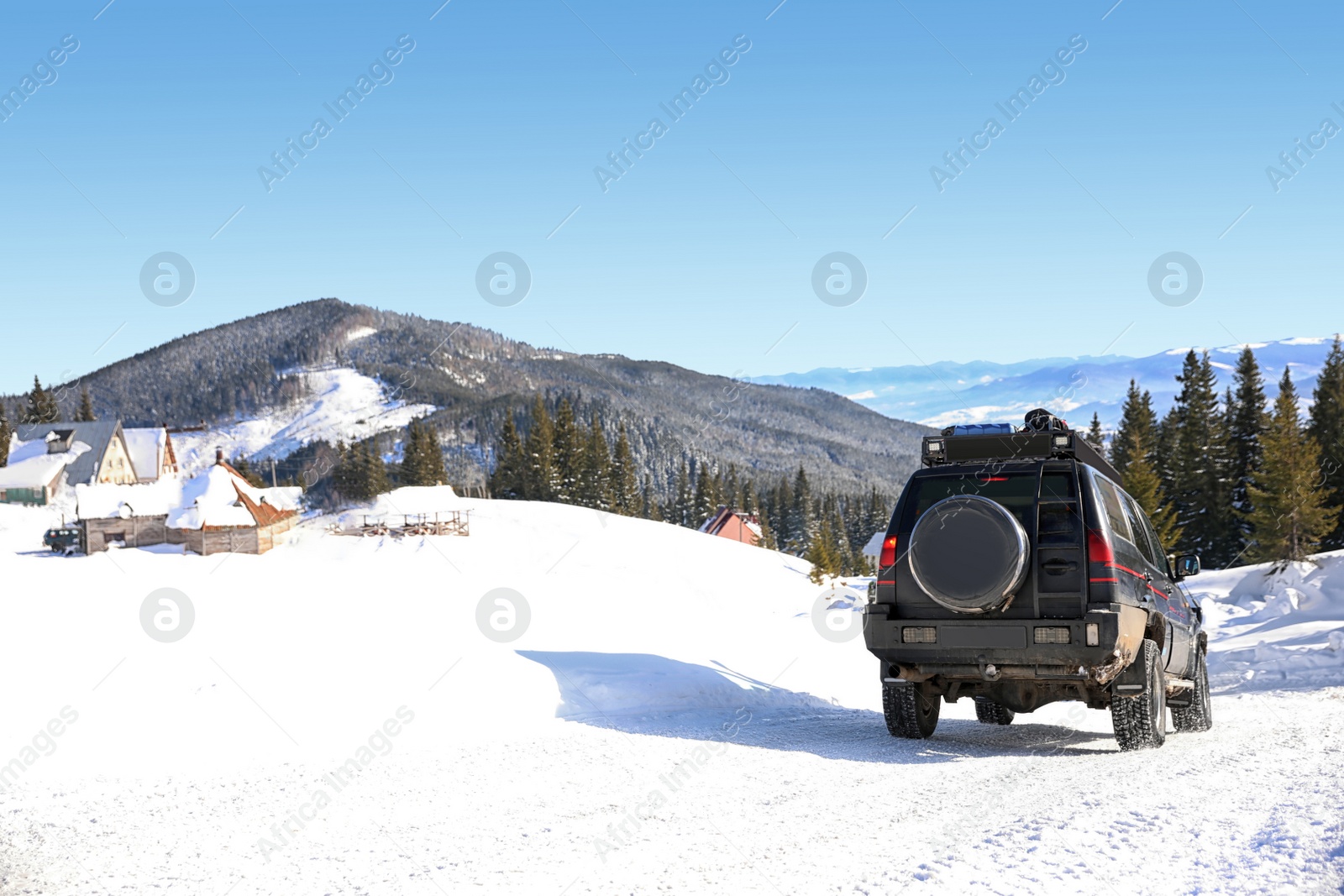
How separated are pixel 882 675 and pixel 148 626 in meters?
13.3

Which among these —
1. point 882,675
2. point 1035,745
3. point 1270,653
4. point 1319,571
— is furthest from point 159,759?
point 1319,571

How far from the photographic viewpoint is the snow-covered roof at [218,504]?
42.8 m

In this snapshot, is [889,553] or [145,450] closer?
[889,553]

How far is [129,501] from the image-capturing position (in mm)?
44781

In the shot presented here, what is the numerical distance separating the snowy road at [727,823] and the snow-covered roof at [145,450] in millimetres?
95407

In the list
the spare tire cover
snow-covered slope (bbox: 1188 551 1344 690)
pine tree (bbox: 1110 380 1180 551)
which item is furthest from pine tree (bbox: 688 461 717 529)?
the spare tire cover

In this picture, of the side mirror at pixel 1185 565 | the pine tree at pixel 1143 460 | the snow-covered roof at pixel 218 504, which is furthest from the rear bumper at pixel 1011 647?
the pine tree at pixel 1143 460

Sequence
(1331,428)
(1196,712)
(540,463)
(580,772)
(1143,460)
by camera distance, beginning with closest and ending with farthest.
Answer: (580,772) < (1196,712) < (1331,428) < (1143,460) < (540,463)

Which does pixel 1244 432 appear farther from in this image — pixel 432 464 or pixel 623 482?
pixel 432 464

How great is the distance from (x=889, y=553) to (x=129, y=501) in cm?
4375

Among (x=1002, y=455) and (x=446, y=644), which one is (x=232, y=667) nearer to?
(x=446, y=644)

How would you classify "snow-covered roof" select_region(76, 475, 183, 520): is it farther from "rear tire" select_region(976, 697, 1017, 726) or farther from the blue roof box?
the blue roof box

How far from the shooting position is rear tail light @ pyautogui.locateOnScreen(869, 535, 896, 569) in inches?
378

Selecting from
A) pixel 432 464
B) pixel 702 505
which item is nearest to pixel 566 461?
pixel 432 464
